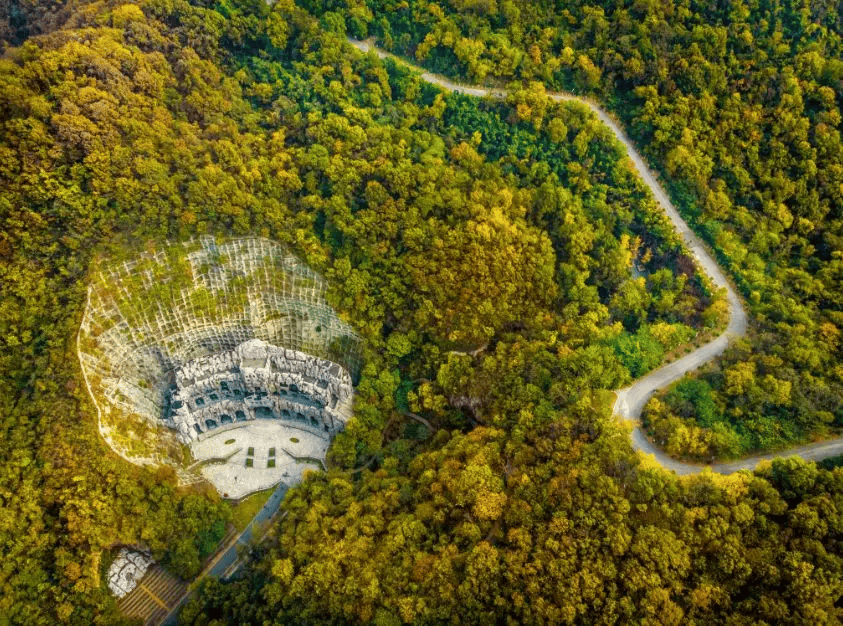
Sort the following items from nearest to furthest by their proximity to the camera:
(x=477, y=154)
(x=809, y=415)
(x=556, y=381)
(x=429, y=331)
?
(x=809, y=415) → (x=556, y=381) → (x=429, y=331) → (x=477, y=154)

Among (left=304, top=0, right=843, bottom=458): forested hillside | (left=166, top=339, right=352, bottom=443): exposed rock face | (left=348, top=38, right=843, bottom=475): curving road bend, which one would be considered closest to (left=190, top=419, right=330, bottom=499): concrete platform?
(left=166, top=339, right=352, bottom=443): exposed rock face

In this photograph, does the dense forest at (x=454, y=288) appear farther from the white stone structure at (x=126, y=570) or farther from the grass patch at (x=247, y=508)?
the white stone structure at (x=126, y=570)


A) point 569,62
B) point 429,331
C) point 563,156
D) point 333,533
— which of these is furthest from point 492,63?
point 333,533

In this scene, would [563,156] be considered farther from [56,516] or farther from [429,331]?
[56,516]

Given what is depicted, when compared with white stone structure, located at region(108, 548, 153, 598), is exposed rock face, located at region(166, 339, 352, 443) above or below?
above

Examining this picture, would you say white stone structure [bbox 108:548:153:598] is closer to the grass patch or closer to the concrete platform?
the grass patch

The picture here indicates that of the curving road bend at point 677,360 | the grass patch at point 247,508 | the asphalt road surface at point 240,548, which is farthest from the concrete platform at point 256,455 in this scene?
the curving road bend at point 677,360

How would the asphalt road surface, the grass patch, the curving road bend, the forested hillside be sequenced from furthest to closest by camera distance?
the grass patch, the forested hillside, the asphalt road surface, the curving road bend
